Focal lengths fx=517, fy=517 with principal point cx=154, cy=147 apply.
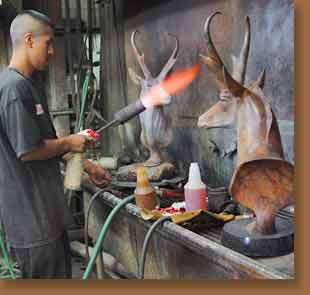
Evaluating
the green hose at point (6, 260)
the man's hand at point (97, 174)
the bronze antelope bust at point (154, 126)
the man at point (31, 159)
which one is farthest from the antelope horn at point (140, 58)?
the green hose at point (6, 260)

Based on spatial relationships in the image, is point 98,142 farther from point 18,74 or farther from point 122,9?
point 122,9

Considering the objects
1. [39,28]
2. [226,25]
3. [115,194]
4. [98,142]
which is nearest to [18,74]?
[39,28]

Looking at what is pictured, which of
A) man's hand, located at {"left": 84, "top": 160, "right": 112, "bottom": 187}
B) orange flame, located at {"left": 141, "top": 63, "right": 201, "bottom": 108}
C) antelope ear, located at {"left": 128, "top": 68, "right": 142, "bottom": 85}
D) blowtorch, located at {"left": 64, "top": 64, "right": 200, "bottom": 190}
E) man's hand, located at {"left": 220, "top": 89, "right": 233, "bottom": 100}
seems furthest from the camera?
antelope ear, located at {"left": 128, "top": 68, "right": 142, "bottom": 85}

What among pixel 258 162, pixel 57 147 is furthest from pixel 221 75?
pixel 57 147

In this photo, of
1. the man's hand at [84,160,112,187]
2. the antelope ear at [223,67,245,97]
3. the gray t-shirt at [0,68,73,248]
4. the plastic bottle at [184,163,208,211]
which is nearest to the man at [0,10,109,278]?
the gray t-shirt at [0,68,73,248]

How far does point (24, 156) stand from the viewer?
130 cm

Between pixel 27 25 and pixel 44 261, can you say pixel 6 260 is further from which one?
pixel 27 25

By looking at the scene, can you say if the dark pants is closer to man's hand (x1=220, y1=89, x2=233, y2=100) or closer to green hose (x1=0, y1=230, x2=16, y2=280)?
green hose (x1=0, y1=230, x2=16, y2=280)

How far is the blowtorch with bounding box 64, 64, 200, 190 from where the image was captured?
1.45m

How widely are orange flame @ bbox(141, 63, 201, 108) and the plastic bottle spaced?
0.38 metres

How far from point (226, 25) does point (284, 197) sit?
71cm

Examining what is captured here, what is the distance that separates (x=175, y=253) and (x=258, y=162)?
0.44 meters

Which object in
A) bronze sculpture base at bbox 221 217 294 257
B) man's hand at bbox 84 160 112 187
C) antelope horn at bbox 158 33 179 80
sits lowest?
bronze sculpture base at bbox 221 217 294 257

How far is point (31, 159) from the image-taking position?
131 centimetres
